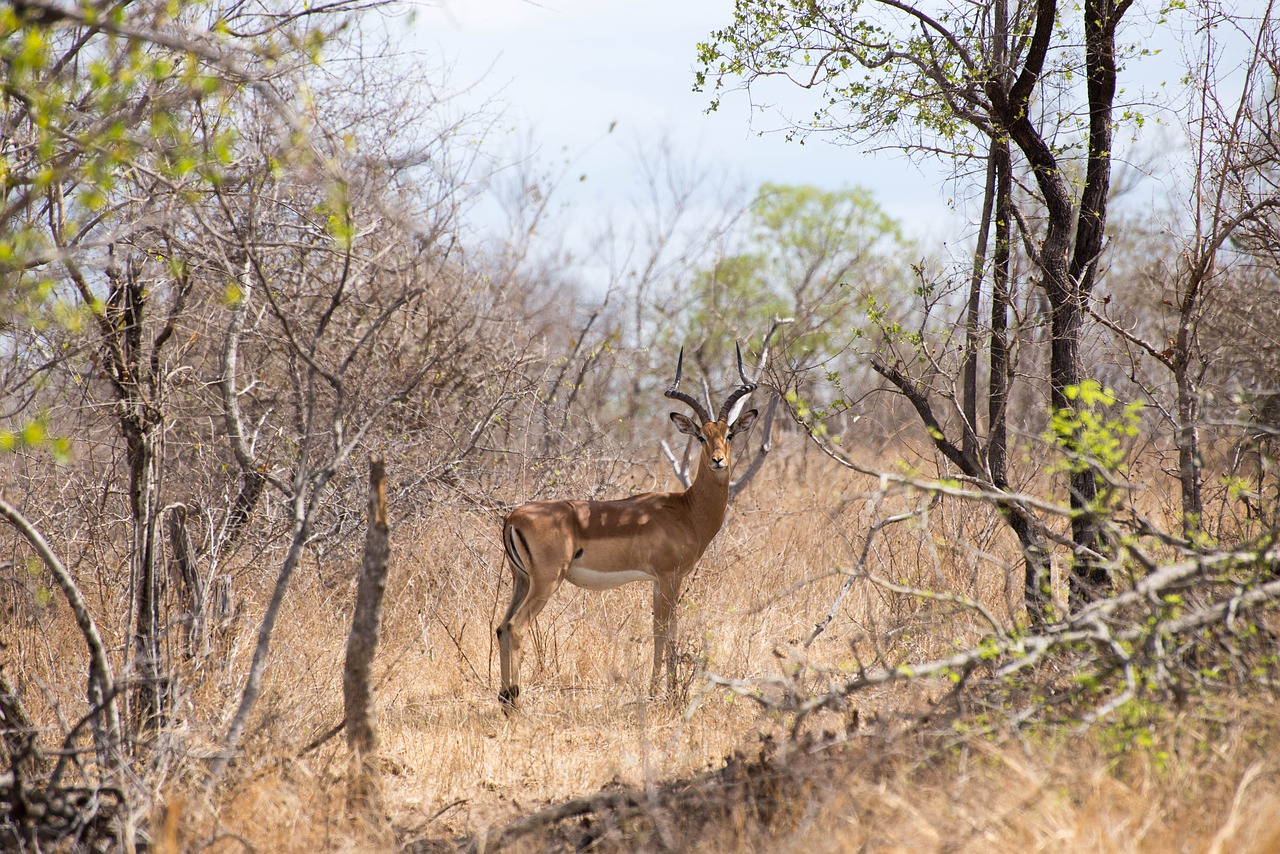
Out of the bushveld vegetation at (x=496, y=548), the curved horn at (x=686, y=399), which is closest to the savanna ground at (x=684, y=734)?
the bushveld vegetation at (x=496, y=548)

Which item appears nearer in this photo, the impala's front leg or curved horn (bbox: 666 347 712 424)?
the impala's front leg

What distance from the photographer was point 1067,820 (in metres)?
3.44

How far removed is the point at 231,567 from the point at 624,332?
8731 millimetres

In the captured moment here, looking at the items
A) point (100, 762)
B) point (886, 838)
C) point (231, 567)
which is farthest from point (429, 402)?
point (886, 838)

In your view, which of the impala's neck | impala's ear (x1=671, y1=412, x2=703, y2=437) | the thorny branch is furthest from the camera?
impala's ear (x1=671, y1=412, x2=703, y2=437)

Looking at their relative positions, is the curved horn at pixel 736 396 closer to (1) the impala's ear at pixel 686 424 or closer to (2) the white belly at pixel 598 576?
(1) the impala's ear at pixel 686 424

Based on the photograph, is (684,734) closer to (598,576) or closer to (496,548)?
(598,576)

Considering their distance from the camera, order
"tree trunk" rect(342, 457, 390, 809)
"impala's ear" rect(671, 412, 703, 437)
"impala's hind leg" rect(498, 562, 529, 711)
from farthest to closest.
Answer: "impala's ear" rect(671, 412, 703, 437), "impala's hind leg" rect(498, 562, 529, 711), "tree trunk" rect(342, 457, 390, 809)

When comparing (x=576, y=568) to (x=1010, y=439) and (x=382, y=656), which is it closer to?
(x=382, y=656)

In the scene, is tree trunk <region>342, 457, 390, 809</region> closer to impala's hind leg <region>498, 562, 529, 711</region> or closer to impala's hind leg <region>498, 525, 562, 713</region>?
impala's hind leg <region>498, 562, 529, 711</region>

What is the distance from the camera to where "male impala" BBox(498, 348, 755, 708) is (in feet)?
23.6

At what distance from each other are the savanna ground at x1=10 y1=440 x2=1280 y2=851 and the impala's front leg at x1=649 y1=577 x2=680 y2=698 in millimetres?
131

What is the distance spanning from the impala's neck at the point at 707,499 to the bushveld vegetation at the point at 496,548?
690 millimetres

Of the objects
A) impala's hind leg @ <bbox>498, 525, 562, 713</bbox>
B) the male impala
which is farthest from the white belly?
impala's hind leg @ <bbox>498, 525, 562, 713</bbox>
